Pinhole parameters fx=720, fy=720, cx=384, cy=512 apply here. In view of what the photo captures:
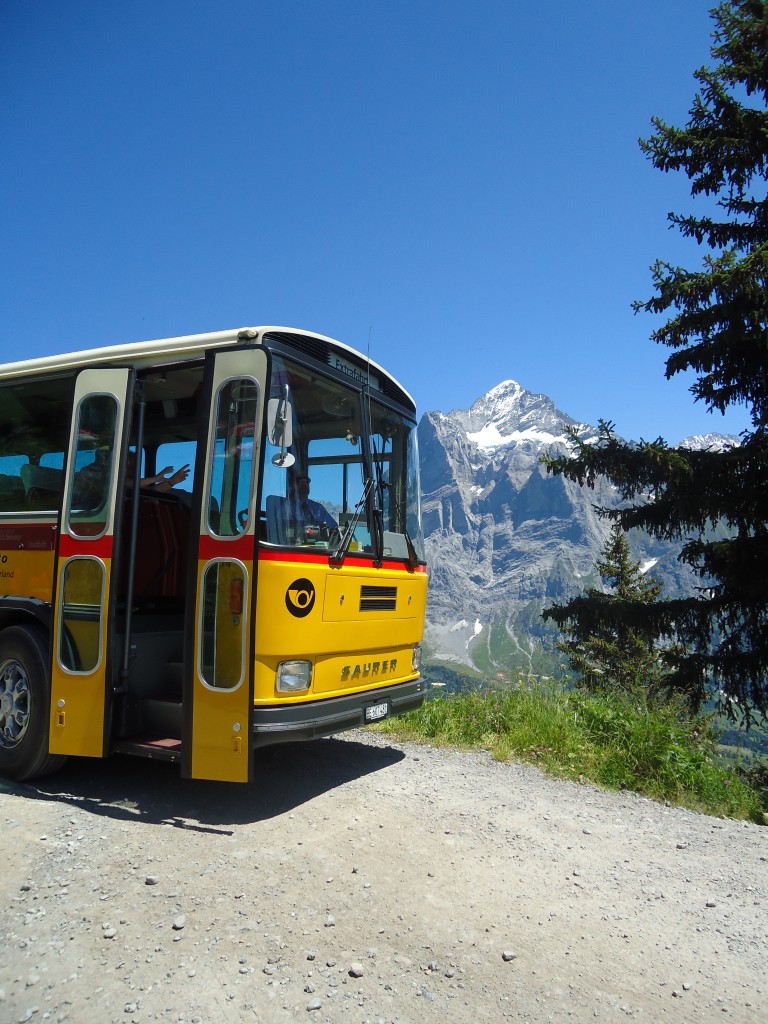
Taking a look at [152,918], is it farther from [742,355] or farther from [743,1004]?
[742,355]

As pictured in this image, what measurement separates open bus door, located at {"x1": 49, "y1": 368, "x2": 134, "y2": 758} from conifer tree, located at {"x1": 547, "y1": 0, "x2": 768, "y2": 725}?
8214mm

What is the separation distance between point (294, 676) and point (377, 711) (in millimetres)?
1078

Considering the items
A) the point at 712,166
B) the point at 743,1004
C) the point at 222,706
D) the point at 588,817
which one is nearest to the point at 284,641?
the point at 222,706

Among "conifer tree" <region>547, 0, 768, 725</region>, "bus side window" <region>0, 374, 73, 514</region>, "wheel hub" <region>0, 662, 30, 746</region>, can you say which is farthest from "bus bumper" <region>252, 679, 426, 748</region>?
"conifer tree" <region>547, 0, 768, 725</region>

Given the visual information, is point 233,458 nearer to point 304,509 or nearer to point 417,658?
point 304,509

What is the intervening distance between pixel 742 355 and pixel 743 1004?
10567 millimetres

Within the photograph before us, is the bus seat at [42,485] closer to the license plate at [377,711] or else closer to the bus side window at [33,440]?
the bus side window at [33,440]

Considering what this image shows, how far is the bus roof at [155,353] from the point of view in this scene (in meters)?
5.40

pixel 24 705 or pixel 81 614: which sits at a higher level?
pixel 81 614

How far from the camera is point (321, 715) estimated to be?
5270mm

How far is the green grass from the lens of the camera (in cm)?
603

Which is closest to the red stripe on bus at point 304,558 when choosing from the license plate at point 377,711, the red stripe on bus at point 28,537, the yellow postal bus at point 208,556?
the yellow postal bus at point 208,556

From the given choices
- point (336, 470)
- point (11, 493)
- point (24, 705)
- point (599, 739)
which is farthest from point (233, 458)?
point (599, 739)

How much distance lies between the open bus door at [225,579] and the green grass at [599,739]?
2998mm
